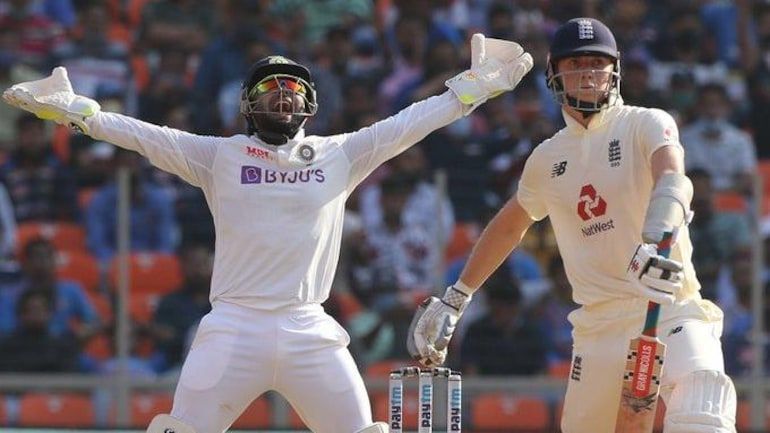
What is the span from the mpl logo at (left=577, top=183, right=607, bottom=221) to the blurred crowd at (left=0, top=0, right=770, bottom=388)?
4.13m

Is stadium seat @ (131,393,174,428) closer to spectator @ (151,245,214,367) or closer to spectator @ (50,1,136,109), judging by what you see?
spectator @ (151,245,214,367)

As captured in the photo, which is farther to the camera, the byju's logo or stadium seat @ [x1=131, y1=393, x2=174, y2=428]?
stadium seat @ [x1=131, y1=393, x2=174, y2=428]

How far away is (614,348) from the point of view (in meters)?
7.25

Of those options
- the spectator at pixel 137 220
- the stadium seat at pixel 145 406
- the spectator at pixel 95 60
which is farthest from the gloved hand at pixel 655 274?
the spectator at pixel 95 60

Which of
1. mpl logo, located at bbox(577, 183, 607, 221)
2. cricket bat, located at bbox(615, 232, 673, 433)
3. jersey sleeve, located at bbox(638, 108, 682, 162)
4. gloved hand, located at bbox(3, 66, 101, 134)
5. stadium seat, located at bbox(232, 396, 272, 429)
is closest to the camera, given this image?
cricket bat, located at bbox(615, 232, 673, 433)

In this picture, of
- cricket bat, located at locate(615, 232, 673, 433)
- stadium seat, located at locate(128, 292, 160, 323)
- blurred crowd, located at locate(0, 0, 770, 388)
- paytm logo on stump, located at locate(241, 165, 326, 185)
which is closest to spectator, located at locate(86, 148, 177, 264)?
blurred crowd, located at locate(0, 0, 770, 388)

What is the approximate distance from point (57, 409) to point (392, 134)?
4725 millimetres

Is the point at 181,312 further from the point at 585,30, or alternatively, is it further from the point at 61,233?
the point at 585,30

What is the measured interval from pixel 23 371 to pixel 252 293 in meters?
4.81

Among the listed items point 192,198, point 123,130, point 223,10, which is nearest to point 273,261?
point 123,130

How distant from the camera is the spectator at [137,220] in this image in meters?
11.7

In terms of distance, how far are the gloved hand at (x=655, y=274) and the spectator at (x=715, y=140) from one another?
5788 millimetres

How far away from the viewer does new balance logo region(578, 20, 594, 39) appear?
7371mm

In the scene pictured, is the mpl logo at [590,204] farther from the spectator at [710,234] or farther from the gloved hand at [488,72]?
the spectator at [710,234]
